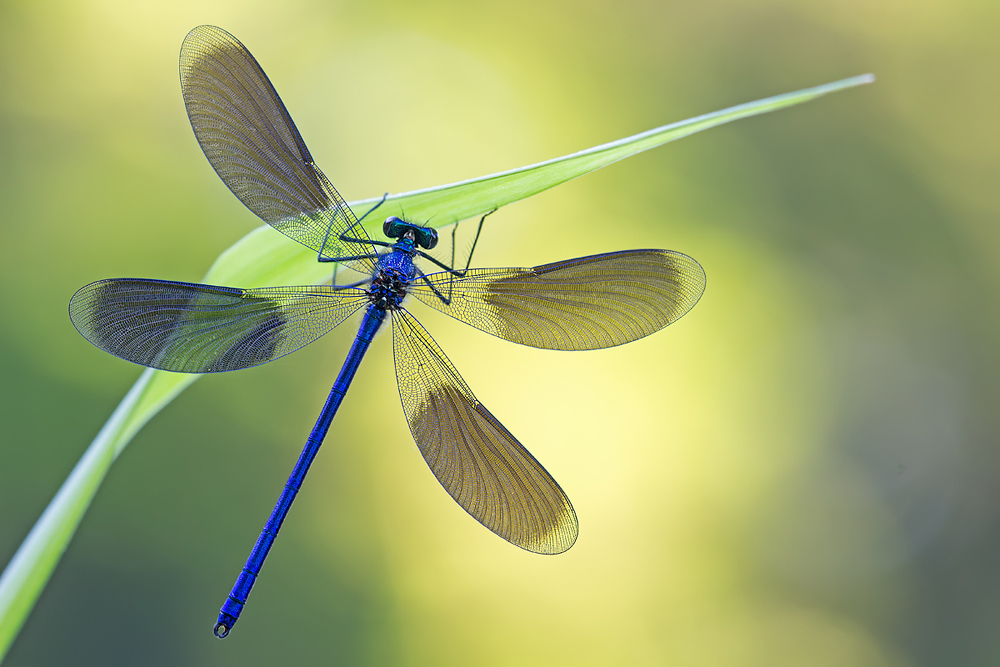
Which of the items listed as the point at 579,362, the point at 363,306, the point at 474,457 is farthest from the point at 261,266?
the point at 579,362

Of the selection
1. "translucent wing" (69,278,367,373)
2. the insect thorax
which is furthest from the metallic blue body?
"translucent wing" (69,278,367,373)

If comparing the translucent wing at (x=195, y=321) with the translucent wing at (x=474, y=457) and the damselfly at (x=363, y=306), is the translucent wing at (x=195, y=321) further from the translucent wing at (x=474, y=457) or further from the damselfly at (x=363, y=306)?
the translucent wing at (x=474, y=457)

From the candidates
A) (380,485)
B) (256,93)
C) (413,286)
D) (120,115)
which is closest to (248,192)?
(256,93)

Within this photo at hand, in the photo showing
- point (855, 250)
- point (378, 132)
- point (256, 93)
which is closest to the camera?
point (256, 93)

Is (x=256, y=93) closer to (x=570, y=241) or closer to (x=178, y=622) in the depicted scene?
(x=570, y=241)

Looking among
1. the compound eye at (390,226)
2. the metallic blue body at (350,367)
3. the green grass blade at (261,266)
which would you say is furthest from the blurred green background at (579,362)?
the green grass blade at (261,266)

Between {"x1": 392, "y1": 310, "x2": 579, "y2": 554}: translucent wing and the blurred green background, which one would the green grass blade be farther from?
the blurred green background
